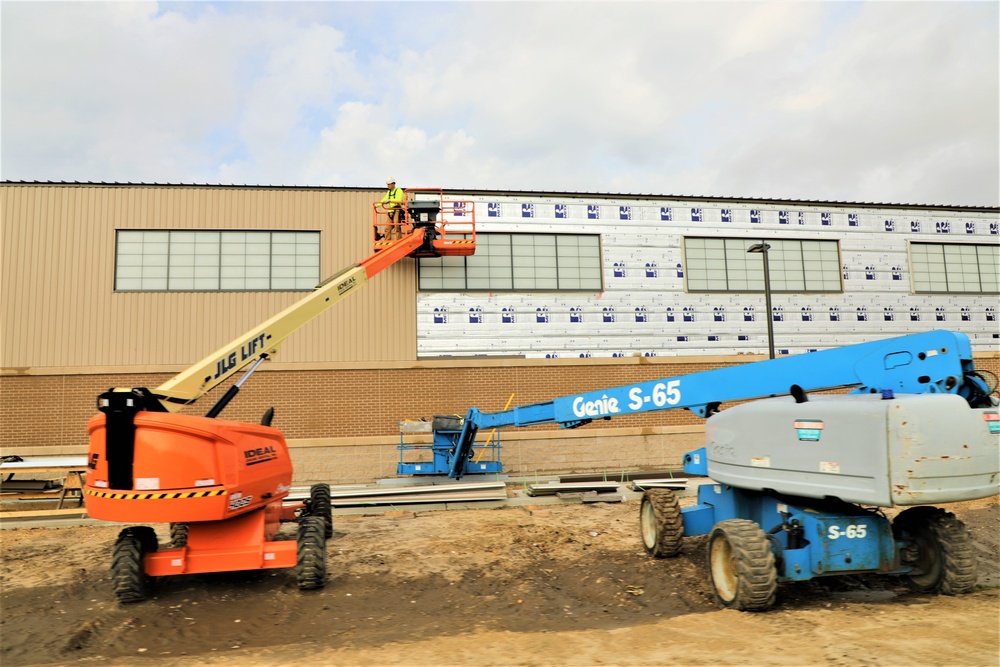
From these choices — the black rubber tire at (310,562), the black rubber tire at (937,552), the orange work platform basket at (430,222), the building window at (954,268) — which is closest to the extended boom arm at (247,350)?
the black rubber tire at (310,562)

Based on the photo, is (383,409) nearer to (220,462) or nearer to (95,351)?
(95,351)

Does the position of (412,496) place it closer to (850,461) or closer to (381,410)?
(381,410)

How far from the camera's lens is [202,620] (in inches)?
297

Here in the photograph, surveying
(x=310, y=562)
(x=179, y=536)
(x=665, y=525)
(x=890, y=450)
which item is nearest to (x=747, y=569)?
(x=890, y=450)

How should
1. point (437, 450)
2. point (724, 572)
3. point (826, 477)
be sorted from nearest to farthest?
1. point (826, 477)
2. point (724, 572)
3. point (437, 450)

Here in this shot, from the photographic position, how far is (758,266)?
23109 millimetres

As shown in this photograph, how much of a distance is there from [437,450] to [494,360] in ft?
→ 13.5

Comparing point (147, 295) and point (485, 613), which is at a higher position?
point (147, 295)

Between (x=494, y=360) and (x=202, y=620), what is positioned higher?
(x=494, y=360)

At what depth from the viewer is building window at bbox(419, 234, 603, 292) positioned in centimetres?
2119

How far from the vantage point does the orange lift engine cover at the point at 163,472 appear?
7199 millimetres

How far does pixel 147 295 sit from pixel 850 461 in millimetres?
19484

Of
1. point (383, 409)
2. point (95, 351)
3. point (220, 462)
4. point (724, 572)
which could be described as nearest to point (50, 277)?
point (95, 351)

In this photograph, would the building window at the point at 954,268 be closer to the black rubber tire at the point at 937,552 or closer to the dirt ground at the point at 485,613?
the dirt ground at the point at 485,613
